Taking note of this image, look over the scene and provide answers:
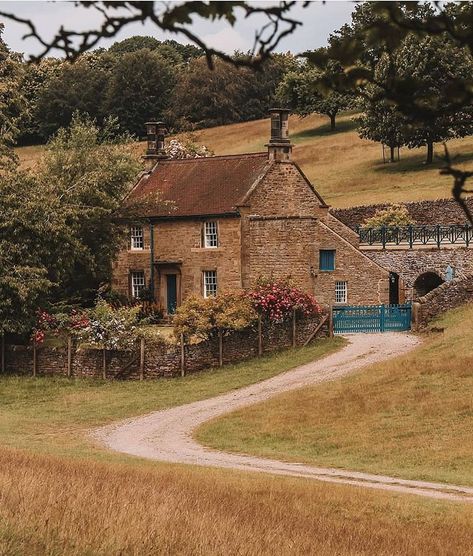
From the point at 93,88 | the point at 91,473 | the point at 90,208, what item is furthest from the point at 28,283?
the point at 93,88

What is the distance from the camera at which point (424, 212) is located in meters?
80.1

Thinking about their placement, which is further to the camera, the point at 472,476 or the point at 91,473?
the point at 472,476

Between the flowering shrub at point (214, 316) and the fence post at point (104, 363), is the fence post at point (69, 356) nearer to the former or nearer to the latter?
the fence post at point (104, 363)

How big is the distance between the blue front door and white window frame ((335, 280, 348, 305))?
26.7 ft

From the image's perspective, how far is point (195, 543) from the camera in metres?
11.7

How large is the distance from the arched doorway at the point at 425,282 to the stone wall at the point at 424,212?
1517cm

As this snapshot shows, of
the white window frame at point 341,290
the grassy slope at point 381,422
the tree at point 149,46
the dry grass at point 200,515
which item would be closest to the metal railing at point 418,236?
the white window frame at point 341,290

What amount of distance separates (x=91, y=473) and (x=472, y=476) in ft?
35.4

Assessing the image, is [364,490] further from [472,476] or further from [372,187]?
[372,187]

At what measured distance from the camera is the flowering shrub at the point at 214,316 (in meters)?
46.8

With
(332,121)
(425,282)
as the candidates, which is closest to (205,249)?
(425,282)

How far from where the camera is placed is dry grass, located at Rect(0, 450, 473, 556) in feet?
37.5

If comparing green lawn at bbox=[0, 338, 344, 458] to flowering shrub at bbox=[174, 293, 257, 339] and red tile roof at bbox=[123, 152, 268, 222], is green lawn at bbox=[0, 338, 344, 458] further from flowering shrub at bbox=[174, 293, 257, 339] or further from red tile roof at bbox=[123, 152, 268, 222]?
red tile roof at bbox=[123, 152, 268, 222]

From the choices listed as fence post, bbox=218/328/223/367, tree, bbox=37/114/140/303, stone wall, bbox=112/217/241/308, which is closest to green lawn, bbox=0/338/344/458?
fence post, bbox=218/328/223/367
